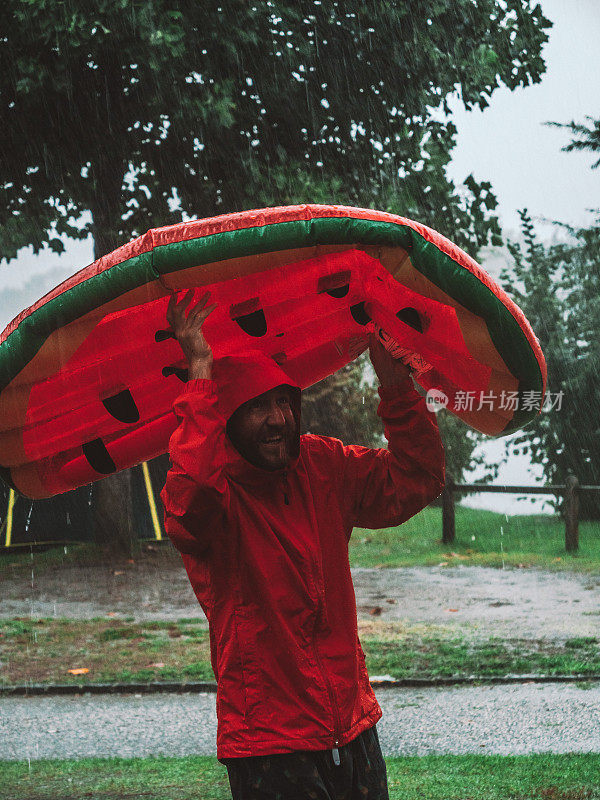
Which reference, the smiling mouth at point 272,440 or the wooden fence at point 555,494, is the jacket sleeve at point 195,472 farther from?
the wooden fence at point 555,494

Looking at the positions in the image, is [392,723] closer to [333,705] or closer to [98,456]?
[98,456]

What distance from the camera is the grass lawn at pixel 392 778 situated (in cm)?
432

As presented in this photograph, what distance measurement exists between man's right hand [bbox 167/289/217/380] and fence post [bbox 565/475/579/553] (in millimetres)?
10861

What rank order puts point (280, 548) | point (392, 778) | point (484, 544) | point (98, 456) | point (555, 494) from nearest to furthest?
point (280, 548) < point (98, 456) < point (392, 778) < point (555, 494) < point (484, 544)

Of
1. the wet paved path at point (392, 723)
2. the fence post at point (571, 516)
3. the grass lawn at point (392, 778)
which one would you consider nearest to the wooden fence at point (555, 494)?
the fence post at point (571, 516)

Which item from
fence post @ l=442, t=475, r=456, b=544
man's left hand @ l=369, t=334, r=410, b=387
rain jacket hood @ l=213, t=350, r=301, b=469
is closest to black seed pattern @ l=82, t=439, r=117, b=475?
rain jacket hood @ l=213, t=350, r=301, b=469

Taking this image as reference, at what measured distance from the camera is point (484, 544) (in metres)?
13.6

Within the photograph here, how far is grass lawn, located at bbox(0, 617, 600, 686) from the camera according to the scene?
6.68m

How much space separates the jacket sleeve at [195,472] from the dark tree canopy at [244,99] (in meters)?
7.40

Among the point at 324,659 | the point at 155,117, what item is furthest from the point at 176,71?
the point at 324,659

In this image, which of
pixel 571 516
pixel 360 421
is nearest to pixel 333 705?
pixel 571 516

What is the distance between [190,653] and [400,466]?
5092 mm

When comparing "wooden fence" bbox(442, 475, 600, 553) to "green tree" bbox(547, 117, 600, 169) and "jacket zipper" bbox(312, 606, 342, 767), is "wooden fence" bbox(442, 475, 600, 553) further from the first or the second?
"jacket zipper" bbox(312, 606, 342, 767)

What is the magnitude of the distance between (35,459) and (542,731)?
11.7ft
